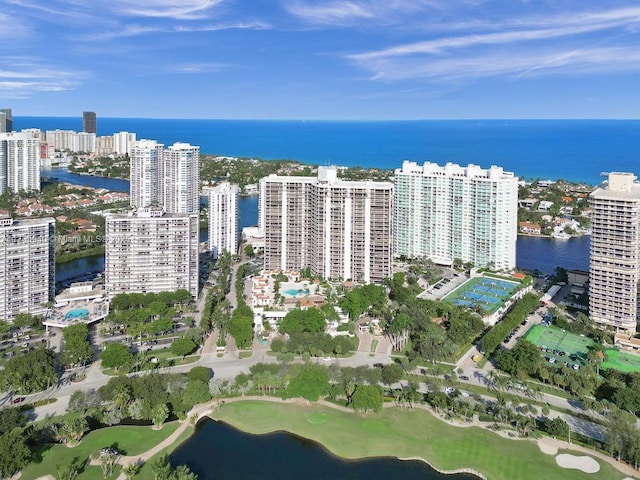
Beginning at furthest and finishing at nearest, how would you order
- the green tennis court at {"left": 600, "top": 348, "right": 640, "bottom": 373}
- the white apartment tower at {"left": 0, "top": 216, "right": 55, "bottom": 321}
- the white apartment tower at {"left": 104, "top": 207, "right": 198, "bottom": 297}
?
the white apartment tower at {"left": 104, "top": 207, "right": 198, "bottom": 297} → the white apartment tower at {"left": 0, "top": 216, "right": 55, "bottom": 321} → the green tennis court at {"left": 600, "top": 348, "right": 640, "bottom": 373}

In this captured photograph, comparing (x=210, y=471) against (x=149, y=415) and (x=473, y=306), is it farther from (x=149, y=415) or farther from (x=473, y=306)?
(x=473, y=306)

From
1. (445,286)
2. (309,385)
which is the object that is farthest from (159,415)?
(445,286)

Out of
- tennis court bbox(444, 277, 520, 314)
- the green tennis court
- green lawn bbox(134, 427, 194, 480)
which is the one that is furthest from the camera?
tennis court bbox(444, 277, 520, 314)

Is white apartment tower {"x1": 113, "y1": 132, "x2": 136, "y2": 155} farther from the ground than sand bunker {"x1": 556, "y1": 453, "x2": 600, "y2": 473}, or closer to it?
farther from the ground

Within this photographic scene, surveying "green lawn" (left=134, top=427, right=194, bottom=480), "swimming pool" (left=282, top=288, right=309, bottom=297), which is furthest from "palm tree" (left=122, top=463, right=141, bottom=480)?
"swimming pool" (left=282, top=288, right=309, bottom=297)

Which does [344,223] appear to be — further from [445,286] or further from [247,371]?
[247,371]

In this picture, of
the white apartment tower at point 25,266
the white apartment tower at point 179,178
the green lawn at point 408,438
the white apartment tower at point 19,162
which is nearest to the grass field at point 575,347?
the green lawn at point 408,438

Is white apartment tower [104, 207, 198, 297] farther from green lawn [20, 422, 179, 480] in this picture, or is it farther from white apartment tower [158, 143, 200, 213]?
white apartment tower [158, 143, 200, 213]
